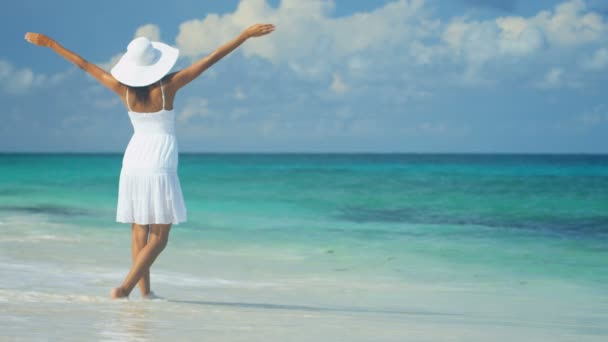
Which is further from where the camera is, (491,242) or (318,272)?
(491,242)

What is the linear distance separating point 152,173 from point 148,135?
0.20 meters

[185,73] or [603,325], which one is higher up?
[185,73]

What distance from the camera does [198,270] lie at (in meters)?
7.20

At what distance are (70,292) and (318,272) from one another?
8.63 feet

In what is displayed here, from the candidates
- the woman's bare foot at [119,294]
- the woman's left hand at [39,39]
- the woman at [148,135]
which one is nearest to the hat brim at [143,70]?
the woman at [148,135]

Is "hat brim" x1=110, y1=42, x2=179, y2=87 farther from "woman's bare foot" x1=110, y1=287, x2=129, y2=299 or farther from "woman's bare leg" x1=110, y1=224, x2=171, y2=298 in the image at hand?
"woman's bare foot" x1=110, y1=287, x2=129, y2=299

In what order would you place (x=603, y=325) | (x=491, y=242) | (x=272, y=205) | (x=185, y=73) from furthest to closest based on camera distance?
(x=272, y=205), (x=491, y=242), (x=603, y=325), (x=185, y=73)

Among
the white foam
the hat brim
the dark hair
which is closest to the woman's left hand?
the hat brim

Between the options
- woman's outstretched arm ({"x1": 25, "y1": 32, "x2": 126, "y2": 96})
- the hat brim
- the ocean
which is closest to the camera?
the ocean

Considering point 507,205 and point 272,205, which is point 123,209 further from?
point 507,205

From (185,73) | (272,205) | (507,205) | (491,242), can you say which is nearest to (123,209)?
(185,73)

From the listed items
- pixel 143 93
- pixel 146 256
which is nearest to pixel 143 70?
pixel 143 93

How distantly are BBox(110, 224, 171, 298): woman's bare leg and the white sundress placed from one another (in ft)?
0.28

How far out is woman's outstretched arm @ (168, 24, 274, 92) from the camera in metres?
4.40
